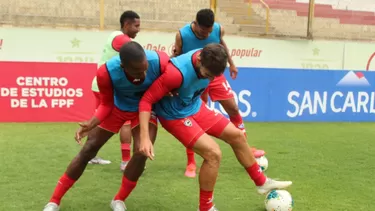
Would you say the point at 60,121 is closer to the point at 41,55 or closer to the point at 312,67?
the point at 41,55

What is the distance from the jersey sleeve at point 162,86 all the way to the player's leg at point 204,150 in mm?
329

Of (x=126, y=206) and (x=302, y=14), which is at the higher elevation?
(x=302, y=14)

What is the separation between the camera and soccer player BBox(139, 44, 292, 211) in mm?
3115

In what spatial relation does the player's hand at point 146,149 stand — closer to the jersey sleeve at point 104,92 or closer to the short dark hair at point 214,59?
the jersey sleeve at point 104,92

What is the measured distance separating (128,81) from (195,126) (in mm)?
662

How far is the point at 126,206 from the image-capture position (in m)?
3.83

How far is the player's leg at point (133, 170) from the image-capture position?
3.60 metres

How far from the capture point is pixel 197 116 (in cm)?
362

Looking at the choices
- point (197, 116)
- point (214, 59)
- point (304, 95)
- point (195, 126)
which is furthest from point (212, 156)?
point (304, 95)

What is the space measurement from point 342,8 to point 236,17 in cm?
389

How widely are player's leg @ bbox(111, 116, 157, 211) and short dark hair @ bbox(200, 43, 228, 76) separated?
0.87m

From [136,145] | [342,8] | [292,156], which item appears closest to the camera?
[136,145]

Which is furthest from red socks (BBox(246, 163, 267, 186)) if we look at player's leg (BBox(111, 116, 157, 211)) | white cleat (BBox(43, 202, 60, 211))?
white cleat (BBox(43, 202, 60, 211))

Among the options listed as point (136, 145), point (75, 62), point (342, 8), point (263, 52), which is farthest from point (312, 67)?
point (136, 145)
